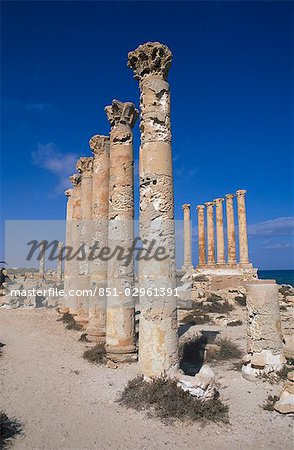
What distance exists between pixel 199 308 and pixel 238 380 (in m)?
11.4

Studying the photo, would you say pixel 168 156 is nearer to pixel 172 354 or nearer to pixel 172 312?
pixel 172 312

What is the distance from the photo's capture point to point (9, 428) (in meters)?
5.16

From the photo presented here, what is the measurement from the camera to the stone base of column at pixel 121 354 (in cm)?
892

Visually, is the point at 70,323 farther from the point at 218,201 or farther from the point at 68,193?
the point at 218,201

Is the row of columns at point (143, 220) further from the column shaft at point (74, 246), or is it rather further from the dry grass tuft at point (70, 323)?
the column shaft at point (74, 246)

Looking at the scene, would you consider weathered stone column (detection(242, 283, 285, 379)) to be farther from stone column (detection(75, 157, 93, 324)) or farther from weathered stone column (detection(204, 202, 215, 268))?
weathered stone column (detection(204, 202, 215, 268))

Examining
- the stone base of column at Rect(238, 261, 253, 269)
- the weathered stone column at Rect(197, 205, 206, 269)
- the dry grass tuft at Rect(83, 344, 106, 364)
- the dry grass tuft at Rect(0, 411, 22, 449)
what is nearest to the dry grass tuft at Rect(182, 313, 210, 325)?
the dry grass tuft at Rect(83, 344, 106, 364)

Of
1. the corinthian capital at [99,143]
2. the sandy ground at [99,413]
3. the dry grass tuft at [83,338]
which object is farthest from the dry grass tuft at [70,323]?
the corinthian capital at [99,143]

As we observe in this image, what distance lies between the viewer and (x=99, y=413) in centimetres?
582

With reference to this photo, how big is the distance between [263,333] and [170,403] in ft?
10.8

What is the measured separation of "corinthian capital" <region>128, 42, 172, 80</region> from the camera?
775 cm

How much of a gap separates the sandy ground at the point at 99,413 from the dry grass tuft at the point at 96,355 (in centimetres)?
21

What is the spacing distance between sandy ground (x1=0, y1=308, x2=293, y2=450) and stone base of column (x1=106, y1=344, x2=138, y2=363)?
1.10 ft

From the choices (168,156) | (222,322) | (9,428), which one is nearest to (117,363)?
(9,428)
